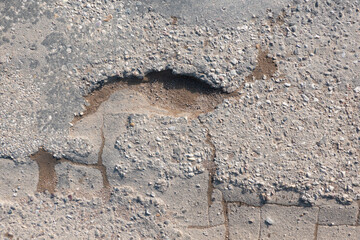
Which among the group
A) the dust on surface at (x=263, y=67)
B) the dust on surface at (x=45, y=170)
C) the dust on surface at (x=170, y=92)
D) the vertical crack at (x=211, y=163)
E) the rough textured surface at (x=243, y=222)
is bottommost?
the rough textured surface at (x=243, y=222)

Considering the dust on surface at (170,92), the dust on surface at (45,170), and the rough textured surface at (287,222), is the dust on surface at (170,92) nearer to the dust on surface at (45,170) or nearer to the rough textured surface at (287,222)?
the dust on surface at (45,170)

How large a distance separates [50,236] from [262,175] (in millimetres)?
1717

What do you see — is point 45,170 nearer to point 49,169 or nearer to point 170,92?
point 49,169

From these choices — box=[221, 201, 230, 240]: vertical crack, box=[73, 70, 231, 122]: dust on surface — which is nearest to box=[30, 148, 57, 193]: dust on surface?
box=[73, 70, 231, 122]: dust on surface

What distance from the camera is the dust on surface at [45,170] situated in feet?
7.02

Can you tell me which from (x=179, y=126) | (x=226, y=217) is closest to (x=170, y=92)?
(x=179, y=126)

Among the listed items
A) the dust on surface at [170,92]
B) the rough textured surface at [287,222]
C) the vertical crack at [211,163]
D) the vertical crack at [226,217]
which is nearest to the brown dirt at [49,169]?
the dust on surface at [170,92]

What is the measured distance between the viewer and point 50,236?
84.6 inches

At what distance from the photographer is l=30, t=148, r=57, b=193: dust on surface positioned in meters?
2.14

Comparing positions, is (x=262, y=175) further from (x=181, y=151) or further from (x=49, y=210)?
(x=49, y=210)

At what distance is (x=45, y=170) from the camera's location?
2.15 metres

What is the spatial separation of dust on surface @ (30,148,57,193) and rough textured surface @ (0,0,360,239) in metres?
0.01

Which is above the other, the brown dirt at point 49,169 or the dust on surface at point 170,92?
the dust on surface at point 170,92

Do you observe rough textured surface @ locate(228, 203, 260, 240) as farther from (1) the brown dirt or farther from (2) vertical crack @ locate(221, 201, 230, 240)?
(1) the brown dirt
